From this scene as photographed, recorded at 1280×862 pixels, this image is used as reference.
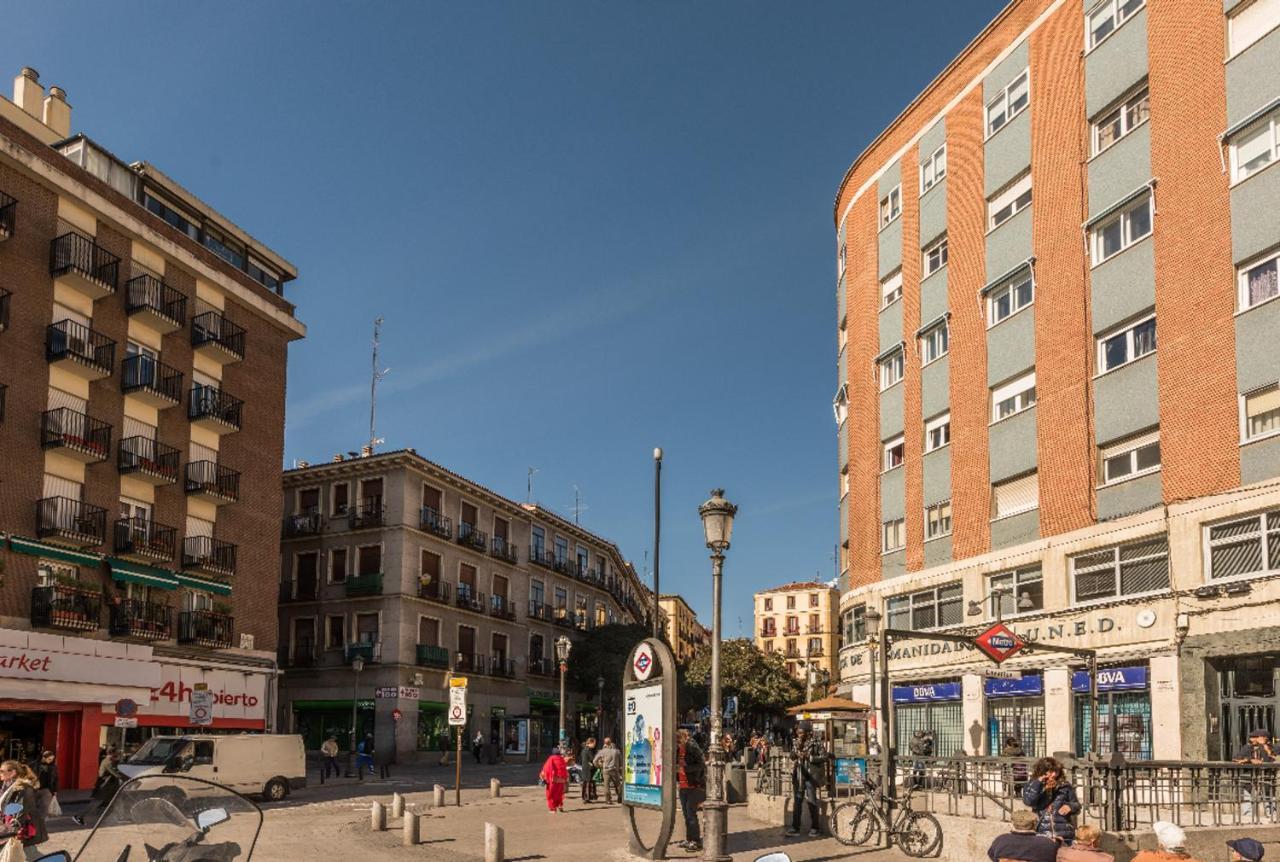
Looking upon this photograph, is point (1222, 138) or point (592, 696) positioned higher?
point (1222, 138)

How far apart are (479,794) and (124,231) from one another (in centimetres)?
1927

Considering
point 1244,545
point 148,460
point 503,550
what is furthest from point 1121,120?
point 503,550

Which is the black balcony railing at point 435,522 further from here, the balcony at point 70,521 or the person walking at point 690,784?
the person walking at point 690,784

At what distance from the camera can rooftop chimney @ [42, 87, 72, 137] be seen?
128 ft

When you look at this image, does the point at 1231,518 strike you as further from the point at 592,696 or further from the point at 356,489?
Answer: the point at 592,696

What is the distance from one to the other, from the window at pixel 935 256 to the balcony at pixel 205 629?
24.1m

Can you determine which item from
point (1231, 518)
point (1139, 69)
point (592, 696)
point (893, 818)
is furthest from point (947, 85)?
point (592, 696)

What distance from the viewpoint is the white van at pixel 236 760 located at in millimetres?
A: 27500

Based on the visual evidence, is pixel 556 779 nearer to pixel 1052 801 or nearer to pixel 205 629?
pixel 1052 801

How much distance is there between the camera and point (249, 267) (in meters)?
43.9

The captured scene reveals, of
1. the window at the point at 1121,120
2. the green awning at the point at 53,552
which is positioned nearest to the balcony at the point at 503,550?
the green awning at the point at 53,552

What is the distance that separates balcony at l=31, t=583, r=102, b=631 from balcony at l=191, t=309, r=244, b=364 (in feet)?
29.4

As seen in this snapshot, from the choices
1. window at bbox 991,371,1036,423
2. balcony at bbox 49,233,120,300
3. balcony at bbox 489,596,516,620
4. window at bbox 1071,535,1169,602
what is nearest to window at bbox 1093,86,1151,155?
window at bbox 991,371,1036,423

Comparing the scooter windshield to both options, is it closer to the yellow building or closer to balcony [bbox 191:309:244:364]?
balcony [bbox 191:309:244:364]
